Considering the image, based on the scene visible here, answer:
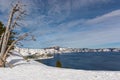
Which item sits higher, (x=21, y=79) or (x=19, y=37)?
(x=19, y=37)

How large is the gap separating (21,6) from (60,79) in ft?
54.1

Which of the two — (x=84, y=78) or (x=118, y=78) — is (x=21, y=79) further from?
(x=118, y=78)

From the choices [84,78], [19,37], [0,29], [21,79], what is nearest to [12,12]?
[19,37]

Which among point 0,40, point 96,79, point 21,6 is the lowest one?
point 96,79

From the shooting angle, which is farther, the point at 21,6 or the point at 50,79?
the point at 21,6

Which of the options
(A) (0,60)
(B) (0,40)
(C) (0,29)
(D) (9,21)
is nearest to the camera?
(A) (0,60)

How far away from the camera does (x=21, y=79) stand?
50.4 ft

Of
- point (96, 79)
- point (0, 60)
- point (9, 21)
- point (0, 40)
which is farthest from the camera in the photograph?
point (0, 40)

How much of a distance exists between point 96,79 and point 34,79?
484 centimetres

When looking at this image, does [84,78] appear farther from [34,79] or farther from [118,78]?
[34,79]

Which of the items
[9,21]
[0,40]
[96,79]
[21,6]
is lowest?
[96,79]

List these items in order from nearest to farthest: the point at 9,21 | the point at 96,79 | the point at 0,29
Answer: the point at 96,79 < the point at 9,21 < the point at 0,29

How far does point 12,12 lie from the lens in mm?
28094

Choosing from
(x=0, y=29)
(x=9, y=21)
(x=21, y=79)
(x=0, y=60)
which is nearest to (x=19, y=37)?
(x=9, y=21)
